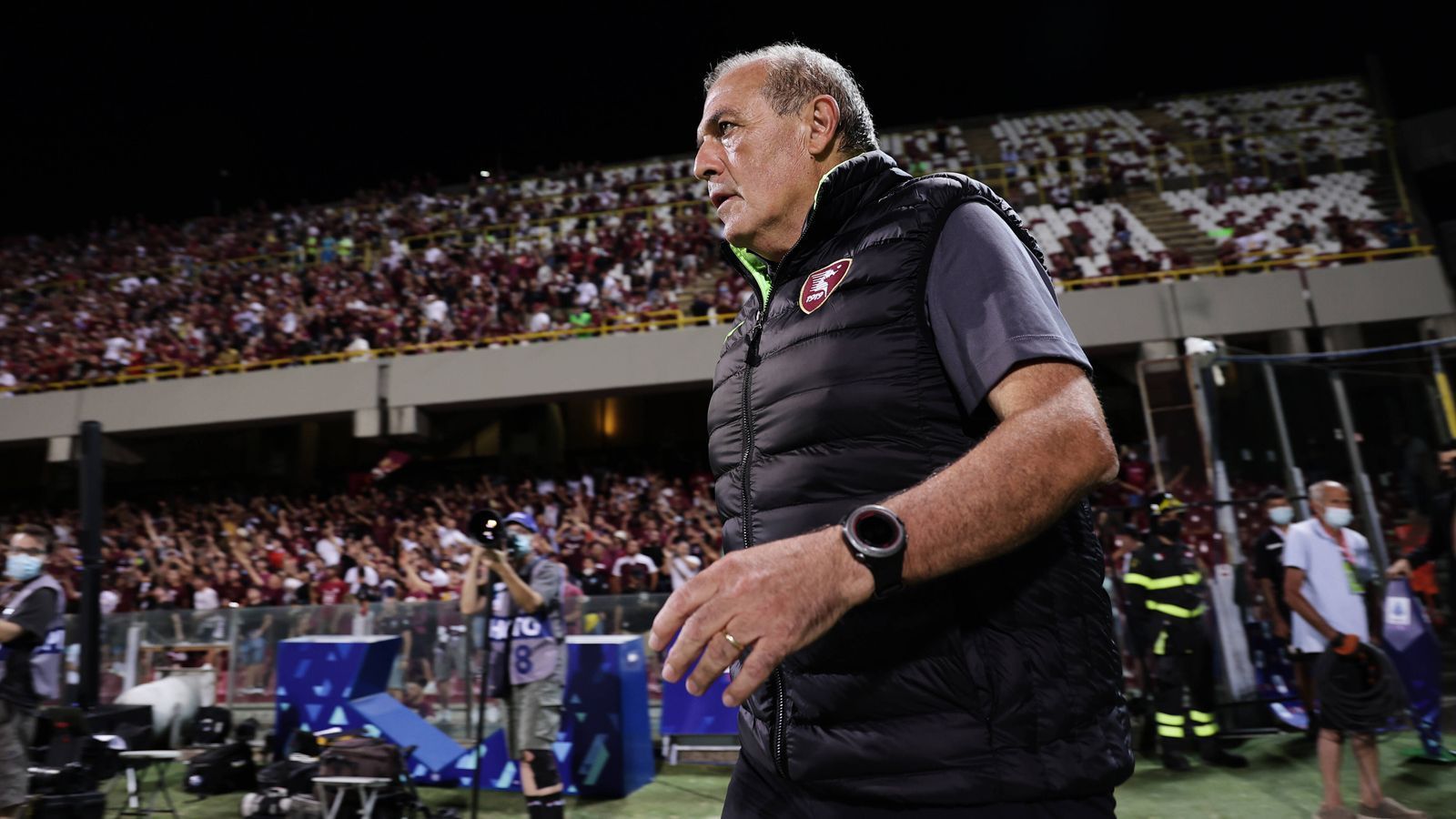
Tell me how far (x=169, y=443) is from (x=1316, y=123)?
29468mm

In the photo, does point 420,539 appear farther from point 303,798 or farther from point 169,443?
point 169,443

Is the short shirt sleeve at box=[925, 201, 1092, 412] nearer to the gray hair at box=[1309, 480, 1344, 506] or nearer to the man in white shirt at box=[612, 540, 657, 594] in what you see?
the gray hair at box=[1309, 480, 1344, 506]

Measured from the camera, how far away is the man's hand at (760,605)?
2.89 feet

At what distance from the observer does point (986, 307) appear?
3.58ft

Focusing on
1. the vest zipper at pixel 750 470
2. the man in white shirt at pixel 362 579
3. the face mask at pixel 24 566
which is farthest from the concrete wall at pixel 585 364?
the vest zipper at pixel 750 470

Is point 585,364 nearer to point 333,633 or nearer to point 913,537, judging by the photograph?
point 333,633

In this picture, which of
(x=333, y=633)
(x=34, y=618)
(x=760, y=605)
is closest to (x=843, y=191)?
(x=760, y=605)

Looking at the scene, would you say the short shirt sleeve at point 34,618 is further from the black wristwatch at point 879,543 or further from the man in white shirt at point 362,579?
the man in white shirt at point 362,579

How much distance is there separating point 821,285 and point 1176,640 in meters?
6.11

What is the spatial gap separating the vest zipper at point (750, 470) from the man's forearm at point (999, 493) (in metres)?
0.38

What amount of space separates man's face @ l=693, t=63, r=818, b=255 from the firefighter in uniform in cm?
567

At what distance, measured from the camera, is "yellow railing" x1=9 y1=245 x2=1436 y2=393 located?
1580 centimetres

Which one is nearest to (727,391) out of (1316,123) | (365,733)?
(365,733)

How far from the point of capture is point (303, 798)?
5543 mm
